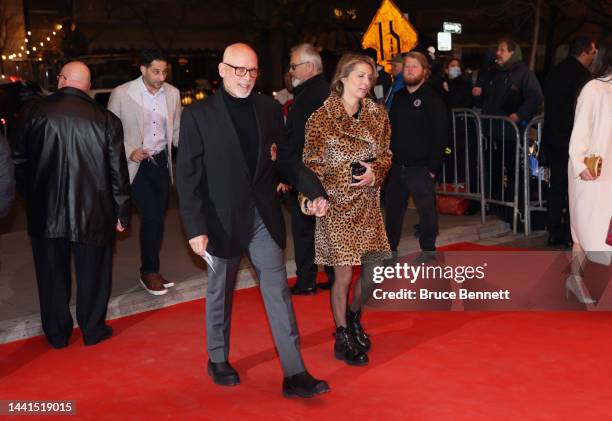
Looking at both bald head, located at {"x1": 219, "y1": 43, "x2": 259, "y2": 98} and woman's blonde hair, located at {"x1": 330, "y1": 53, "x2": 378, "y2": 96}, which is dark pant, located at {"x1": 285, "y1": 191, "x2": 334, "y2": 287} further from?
bald head, located at {"x1": 219, "y1": 43, "x2": 259, "y2": 98}

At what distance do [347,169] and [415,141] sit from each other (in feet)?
7.39

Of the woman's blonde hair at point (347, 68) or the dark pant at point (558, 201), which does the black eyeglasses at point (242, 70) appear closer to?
the woman's blonde hair at point (347, 68)

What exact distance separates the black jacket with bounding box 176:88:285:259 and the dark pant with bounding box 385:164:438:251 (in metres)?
2.92

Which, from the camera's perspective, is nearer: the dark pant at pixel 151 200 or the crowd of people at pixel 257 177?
the crowd of people at pixel 257 177

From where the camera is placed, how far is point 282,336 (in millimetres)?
5340

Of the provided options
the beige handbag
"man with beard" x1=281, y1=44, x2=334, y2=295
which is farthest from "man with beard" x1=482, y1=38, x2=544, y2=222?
the beige handbag

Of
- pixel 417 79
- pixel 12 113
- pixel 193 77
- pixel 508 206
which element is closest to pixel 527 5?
pixel 193 77

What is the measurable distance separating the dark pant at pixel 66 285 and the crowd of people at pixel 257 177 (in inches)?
0.4

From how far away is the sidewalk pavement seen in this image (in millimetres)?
7312

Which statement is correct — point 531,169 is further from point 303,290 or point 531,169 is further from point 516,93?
point 303,290

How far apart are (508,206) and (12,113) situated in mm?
13706

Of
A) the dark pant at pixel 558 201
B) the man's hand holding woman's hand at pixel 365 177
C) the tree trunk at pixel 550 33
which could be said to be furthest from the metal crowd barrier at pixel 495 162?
the tree trunk at pixel 550 33

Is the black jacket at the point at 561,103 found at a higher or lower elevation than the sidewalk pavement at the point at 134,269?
higher

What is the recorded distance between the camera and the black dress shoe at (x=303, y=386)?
528 cm
